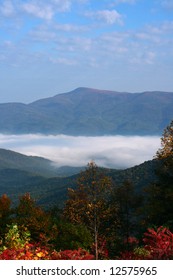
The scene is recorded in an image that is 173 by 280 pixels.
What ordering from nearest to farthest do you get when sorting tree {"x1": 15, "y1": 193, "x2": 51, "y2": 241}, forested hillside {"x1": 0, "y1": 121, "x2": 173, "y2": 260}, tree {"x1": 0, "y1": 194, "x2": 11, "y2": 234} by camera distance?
1. forested hillside {"x1": 0, "y1": 121, "x2": 173, "y2": 260}
2. tree {"x1": 15, "y1": 193, "x2": 51, "y2": 241}
3. tree {"x1": 0, "y1": 194, "x2": 11, "y2": 234}

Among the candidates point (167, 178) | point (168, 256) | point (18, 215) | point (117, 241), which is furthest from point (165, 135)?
point (168, 256)

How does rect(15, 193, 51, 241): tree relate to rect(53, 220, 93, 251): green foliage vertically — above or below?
above

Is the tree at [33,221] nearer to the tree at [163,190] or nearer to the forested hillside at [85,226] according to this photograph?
the forested hillside at [85,226]

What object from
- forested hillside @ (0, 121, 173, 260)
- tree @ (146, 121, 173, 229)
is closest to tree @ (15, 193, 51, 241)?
forested hillside @ (0, 121, 173, 260)

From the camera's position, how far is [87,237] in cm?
2478

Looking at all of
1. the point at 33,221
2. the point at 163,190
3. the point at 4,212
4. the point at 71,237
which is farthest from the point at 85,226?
the point at 163,190

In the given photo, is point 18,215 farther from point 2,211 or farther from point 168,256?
point 168,256

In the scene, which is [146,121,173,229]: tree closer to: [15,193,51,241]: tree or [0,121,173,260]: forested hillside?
[0,121,173,260]: forested hillside

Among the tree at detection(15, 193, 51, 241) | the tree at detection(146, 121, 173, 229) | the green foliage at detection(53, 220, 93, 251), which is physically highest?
the tree at detection(146, 121, 173, 229)

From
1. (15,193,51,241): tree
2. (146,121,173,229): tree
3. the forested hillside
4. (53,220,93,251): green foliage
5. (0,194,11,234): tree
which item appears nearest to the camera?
the forested hillside

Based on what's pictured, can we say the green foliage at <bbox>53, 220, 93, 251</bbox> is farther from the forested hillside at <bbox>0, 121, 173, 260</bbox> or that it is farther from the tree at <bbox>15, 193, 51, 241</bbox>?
the tree at <bbox>15, 193, 51, 241</bbox>

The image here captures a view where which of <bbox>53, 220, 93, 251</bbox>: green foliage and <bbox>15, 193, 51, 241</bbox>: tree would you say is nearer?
<bbox>53, 220, 93, 251</bbox>: green foliage
